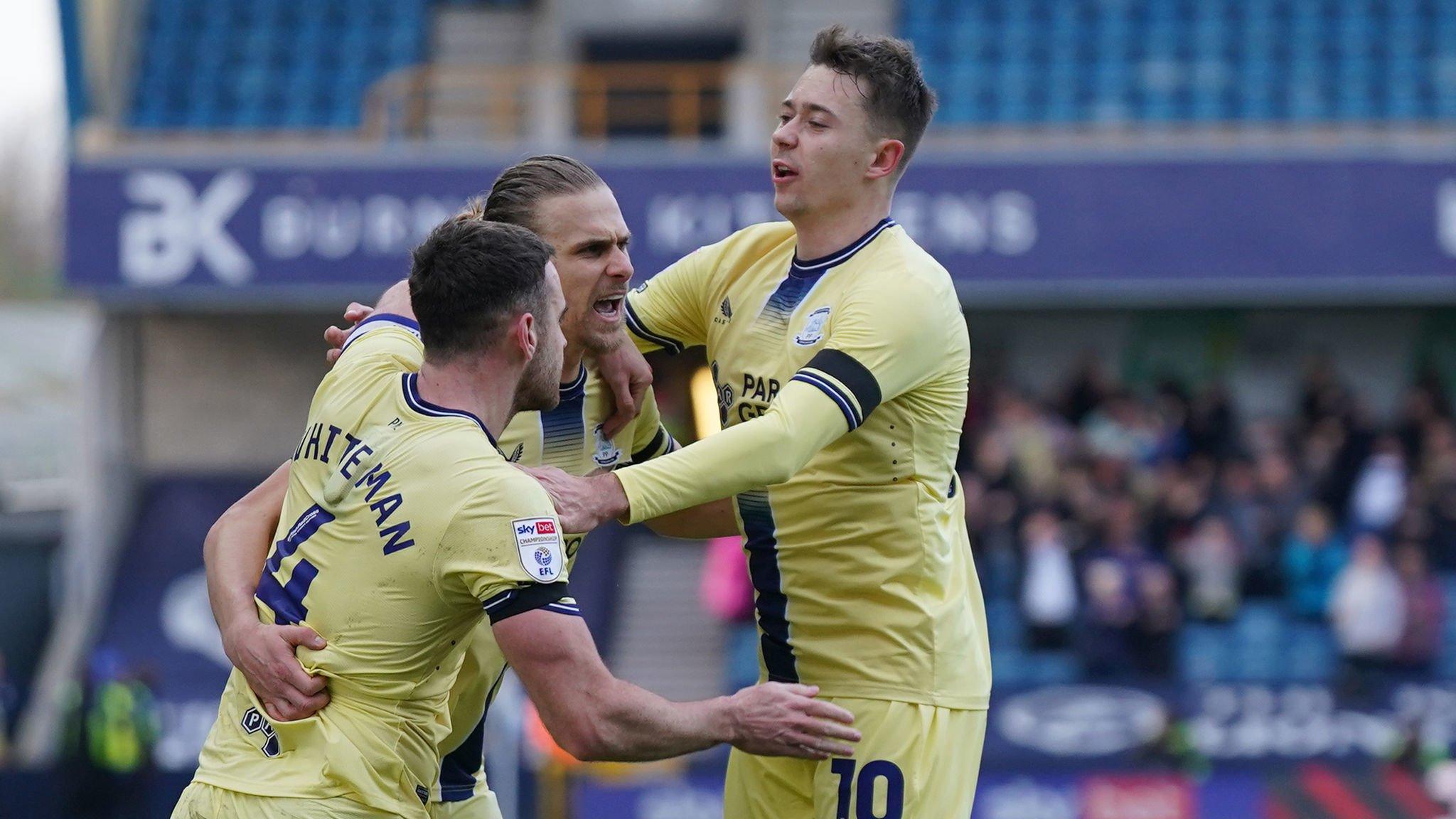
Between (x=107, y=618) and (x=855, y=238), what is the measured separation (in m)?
12.3

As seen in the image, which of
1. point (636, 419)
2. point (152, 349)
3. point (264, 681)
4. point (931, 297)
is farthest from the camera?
point (152, 349)

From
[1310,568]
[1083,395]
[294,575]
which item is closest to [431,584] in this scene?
[294,575]

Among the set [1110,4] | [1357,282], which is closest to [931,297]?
[1357,282]

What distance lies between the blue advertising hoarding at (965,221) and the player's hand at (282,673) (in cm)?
1023

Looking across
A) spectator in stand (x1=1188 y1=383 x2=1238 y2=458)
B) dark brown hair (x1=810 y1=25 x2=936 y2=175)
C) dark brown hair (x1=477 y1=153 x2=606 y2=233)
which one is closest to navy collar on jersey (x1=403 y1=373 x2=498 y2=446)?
dark brown hair (x1=477 y1=153 x2=606 y2=233)

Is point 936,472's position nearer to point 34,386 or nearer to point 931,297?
point 931,297

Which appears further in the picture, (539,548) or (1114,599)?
(1114,599)

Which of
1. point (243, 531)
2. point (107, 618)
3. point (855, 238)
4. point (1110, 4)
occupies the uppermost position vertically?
point (1110, 4)

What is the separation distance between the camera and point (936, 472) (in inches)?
181

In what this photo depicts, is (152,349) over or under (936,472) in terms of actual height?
under

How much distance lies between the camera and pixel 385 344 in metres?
4.34

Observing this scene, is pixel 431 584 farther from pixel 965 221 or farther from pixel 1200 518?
pixel 965 221

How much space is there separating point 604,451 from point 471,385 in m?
1.11

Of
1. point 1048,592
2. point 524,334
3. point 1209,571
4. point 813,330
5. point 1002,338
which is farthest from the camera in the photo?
point 1002,338
